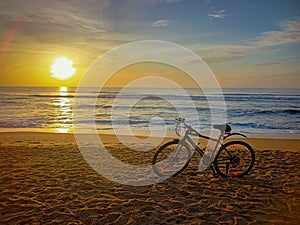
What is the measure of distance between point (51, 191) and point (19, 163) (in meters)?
2.72

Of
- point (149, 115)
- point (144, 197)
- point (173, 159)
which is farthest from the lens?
point (149, 115)

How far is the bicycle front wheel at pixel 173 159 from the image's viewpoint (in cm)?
648

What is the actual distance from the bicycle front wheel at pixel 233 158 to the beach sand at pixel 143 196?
21 centimetres

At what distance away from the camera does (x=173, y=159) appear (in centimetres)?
661

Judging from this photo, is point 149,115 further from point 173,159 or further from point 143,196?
point 143,196

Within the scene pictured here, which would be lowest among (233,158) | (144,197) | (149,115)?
(144,197)

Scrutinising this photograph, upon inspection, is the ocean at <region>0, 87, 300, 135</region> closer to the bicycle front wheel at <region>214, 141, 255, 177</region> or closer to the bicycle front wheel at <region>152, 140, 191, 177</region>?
the bicycle front wheel at <region>152, 140, 191, 177</region>

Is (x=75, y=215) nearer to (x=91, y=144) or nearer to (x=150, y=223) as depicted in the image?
(x=150, y=223)

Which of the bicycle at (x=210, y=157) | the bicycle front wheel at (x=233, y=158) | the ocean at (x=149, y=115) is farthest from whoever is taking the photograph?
the ocean at (x=149, y=115)

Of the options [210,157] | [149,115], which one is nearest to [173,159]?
[210,157]

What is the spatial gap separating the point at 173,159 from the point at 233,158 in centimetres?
149

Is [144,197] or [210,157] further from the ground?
[210,157]

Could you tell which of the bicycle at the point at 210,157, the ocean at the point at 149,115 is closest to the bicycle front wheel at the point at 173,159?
the bicycle at the point at 210,157

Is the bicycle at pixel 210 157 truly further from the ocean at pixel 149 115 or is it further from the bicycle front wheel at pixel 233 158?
the ocean at pixel 149 115
